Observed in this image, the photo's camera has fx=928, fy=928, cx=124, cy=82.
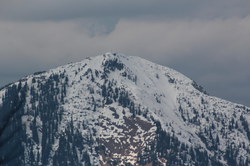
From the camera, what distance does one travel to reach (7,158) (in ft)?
127

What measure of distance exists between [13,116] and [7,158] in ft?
5.91

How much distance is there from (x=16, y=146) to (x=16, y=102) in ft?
6.17

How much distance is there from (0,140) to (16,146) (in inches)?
58.1

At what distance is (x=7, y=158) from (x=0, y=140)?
2.71 ft

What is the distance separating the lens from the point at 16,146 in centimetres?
3769

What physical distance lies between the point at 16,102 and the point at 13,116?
1.06m

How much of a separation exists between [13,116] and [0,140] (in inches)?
45.3

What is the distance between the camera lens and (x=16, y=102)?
126 ft

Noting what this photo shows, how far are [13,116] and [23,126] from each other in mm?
805

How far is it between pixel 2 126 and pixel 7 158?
1351 millimetres

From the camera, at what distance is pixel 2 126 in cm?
3875

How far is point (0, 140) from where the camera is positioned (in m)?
38.9
